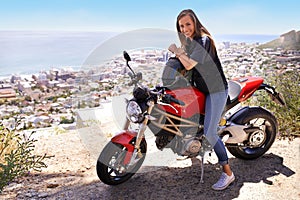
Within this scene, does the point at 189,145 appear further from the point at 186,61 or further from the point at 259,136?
the point at 259,136

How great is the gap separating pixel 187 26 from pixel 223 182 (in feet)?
4.72

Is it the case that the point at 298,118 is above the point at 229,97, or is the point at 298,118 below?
below

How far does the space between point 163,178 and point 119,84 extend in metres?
1.04

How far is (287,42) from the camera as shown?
7168 millimetres

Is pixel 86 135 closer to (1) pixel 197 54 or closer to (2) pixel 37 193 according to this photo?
(2) pixel 37 193

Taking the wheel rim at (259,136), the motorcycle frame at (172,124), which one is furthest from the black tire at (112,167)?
the wheel rim at (259,136)

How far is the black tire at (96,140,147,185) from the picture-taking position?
2850 millimetres

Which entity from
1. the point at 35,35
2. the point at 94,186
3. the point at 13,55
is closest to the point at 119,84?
the point at 94,186

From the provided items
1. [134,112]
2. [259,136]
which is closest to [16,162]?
[134,112]

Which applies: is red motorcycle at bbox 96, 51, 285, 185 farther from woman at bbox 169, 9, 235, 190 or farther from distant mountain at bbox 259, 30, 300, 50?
distant mountain at bbox 259, 30, 300, 50

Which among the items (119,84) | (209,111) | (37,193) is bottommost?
(37,193)

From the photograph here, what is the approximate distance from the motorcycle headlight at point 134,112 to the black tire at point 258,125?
3.86 ft

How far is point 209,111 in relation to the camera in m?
2.86

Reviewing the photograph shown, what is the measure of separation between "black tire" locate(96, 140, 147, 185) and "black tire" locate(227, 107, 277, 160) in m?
1.07
